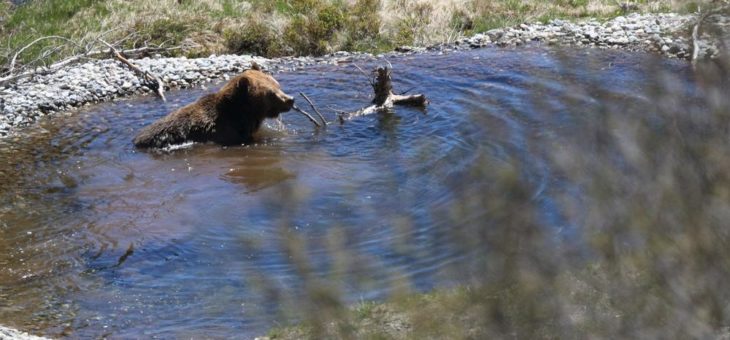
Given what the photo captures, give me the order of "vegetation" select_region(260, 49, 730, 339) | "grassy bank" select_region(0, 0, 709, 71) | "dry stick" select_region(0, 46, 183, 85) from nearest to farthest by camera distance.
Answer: "vegetation" select_region(260, 49, 730, 339), "dry stick" select_region(0, 46, 183, 85), "grassy bank" select_region(0, 0, 709, 71)

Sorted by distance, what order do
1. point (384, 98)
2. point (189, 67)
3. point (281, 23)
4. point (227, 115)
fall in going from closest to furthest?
1. point (227, 115)
2. point (384, 98)
3. point (189, 67)
4. point (281, 23)

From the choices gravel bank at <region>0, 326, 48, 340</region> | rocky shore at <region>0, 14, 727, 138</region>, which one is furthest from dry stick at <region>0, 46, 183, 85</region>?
gravel bank at <region>0, 326, 48, 340</region>

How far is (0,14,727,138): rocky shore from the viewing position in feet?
51.9

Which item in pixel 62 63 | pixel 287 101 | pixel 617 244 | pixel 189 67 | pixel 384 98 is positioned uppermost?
pixel 617 244

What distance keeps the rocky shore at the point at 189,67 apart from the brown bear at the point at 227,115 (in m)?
3.09

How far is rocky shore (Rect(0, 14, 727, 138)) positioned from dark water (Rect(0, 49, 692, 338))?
0.60 m

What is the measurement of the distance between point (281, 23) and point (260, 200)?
9.30m

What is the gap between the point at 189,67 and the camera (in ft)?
57.8

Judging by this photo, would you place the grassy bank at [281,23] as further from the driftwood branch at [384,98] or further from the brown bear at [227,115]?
the brown bear at [227,115]

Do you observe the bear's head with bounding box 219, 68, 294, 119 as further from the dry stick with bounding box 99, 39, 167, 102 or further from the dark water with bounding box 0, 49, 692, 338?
the dry stick with bounding box 99, 39, 167, 102

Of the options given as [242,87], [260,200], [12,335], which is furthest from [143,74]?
[12,335]

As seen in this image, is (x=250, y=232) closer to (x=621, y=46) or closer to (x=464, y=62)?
(x=464, y=62)

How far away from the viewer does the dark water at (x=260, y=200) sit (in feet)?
20.2

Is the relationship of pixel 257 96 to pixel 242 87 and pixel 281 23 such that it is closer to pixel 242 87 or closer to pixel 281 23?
pixel 242 87
